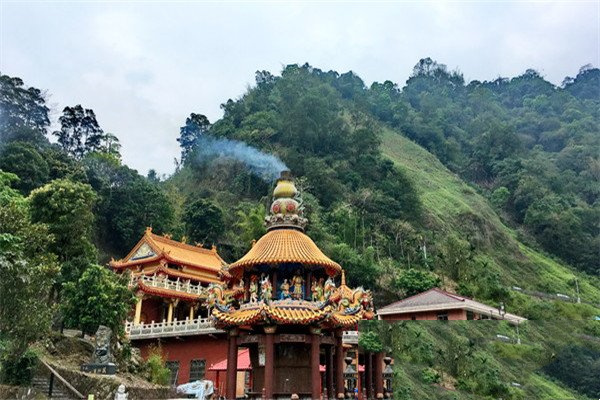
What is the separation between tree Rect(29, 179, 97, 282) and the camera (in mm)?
27078

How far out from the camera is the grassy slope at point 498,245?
56500mm

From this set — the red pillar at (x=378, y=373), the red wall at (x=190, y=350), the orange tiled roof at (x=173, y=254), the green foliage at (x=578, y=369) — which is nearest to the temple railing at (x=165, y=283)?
the orange tiled roof at (x=173, y=254)

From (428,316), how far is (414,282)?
6.73 m

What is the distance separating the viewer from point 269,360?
49.5 feet

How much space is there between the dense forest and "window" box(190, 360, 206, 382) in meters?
5.79

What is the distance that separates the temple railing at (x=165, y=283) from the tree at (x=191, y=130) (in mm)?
49753

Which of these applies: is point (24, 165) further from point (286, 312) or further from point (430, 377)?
point (286, 312)

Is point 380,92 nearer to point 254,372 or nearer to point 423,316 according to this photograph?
point 423,316

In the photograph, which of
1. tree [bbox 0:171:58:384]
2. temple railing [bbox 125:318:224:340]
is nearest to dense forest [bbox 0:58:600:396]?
tree [bbox 0:171:58:384]

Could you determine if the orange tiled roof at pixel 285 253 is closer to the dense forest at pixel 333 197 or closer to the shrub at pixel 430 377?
the dense forest at pixel 333 197

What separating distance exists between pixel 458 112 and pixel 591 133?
24728mm

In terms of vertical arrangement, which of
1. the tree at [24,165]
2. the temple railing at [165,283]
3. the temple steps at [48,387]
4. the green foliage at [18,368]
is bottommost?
the temple steps at [48,387]

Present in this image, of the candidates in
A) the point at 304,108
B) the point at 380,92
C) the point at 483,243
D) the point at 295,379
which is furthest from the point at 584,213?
the point at 295,379

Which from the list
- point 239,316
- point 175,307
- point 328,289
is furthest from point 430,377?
point 239,316
